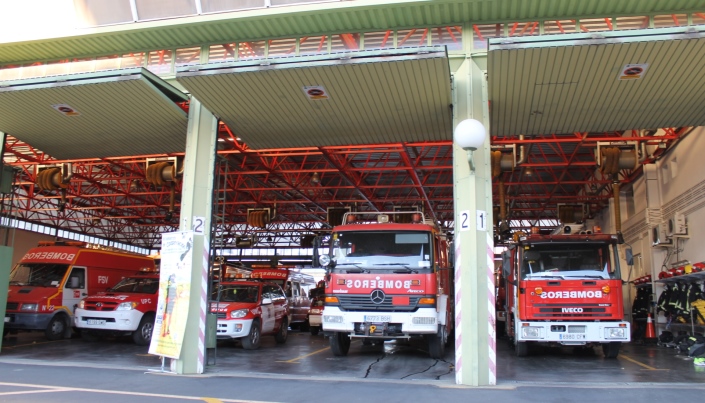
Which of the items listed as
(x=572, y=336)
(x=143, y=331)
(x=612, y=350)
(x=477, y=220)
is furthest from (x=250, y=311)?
(x=612, y=350)

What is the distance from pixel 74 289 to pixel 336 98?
35.3 ft

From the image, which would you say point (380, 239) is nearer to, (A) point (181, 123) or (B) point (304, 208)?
(A) point (181, 123)

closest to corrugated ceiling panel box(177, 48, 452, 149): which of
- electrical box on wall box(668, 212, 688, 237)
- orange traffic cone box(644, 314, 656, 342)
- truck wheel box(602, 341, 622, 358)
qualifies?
truck wheel box(602, 341, 622, 358)

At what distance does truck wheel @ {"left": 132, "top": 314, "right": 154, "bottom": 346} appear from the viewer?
15070mm

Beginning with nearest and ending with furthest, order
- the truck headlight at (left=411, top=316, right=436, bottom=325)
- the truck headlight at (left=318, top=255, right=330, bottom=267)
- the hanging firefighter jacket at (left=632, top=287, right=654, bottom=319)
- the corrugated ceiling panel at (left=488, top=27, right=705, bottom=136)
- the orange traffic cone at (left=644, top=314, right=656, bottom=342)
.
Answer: the corrugated ceiling panel at (left=488, top=27, right=705, bottom=136) < the truck headlight at (left=411, top=316, right=436, bottom=325) < the truck headlight at (left=318, top=255, right=330, bottom=267) < the orange traffic cone at (left=644, top=314, right=656, bottom=342) < the hanging firefighter jacket at (left=632, top=287, right=654, bottom=319)

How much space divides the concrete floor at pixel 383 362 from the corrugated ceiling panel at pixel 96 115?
15.2 ft

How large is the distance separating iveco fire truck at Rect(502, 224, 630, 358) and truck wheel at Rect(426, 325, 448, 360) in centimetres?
168

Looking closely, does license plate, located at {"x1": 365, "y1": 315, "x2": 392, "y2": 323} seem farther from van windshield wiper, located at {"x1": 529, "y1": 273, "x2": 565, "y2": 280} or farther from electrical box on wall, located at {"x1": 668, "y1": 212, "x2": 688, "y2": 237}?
electrical box on wall, located at {"x1": 668, "y1": 212, "x2": 688, "y2": 237}

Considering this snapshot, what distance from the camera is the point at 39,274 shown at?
1627 cm

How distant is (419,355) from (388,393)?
17.8 feet

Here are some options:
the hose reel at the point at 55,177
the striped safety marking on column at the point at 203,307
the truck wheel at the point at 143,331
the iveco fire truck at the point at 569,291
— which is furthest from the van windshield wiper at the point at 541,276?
the hose reel at the point at 55,177

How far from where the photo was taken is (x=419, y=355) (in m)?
13.5

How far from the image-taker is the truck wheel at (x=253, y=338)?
14688 millimetres

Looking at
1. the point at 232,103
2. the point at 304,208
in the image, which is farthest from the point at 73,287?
the point at 304,208
